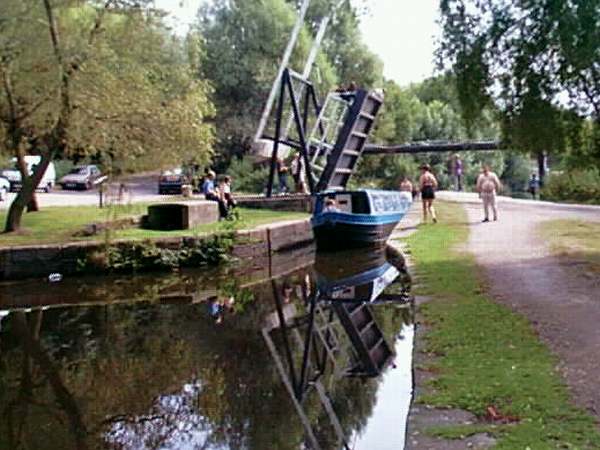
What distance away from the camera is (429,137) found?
174ft

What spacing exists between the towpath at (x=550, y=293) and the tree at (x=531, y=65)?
2.28 meters

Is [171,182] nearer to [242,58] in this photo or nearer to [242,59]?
[242,59]

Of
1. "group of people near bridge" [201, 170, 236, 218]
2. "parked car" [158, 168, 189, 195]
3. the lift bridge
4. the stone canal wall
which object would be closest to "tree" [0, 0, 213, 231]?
the stone canal wall

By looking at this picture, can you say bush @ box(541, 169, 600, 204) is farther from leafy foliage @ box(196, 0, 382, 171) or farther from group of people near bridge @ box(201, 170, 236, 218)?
group of people near bridge @ box(201, 170, 236, 218)

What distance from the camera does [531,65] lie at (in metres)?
14.2

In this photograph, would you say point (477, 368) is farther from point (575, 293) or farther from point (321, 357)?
point (575, 293)

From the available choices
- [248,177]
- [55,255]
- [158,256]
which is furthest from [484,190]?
[248,177]

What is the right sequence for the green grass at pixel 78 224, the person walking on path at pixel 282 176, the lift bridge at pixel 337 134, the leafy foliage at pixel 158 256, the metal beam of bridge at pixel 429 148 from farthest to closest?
the metal beam of bridge at pixel 429 148 < the person walking on path at pixel 282 176 < the lift bridge at pixel 337 134 < the green grass at pixel 78 224 < the leafy foliage at pixel 158 256

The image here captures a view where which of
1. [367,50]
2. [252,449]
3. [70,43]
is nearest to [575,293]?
[252,449]

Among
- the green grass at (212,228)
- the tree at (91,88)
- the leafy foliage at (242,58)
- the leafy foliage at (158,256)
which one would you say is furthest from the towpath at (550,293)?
the leafy foliage at (242,58)

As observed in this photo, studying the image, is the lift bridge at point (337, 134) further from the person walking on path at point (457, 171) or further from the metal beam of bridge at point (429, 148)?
the person walking on path at point (457, 171)

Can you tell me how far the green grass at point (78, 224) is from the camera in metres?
17.8

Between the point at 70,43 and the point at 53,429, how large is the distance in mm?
11853

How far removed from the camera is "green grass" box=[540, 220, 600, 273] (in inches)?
608
